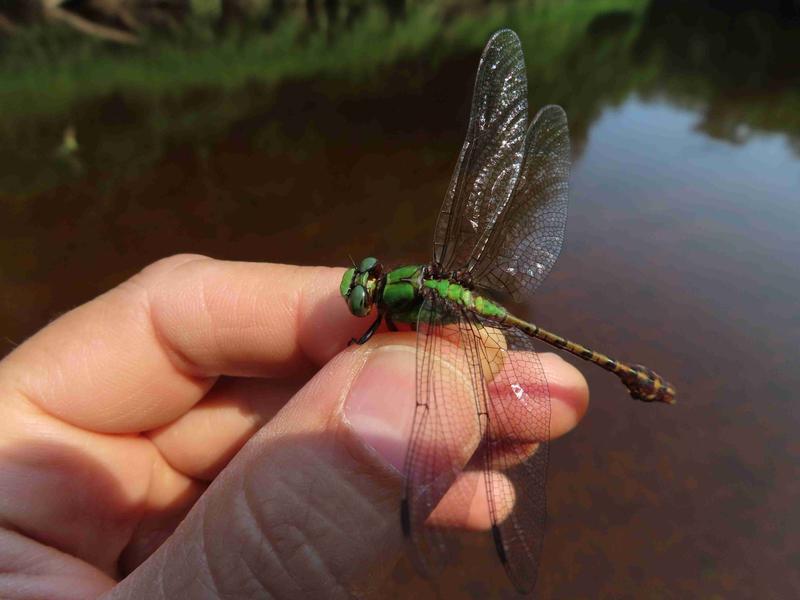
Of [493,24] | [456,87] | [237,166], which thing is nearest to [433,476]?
[237,166]

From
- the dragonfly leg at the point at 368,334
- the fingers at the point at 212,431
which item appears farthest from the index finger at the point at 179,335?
the dragonfly leg at the point at 368,334

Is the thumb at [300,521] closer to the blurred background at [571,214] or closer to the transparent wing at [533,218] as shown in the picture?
the transparent wing at [533,218]

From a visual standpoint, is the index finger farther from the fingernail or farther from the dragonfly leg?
the fingernail

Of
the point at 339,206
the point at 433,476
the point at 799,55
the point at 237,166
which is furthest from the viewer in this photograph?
the point at 799,55

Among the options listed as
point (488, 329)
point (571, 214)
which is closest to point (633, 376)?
point (488, 329)

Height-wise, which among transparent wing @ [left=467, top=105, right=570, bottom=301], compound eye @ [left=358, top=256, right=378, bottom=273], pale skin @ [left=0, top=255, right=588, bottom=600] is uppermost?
transparent wing @ [left=467, top=105, right=570, bottom=301]

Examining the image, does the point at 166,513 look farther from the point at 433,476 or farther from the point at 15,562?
the point at 433,476

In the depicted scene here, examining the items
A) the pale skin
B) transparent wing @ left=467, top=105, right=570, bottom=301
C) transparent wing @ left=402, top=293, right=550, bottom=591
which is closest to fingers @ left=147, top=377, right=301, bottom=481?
the pale skin

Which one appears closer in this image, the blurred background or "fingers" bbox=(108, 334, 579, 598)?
"fingers" bbox=(108, 334, 579, 598)
